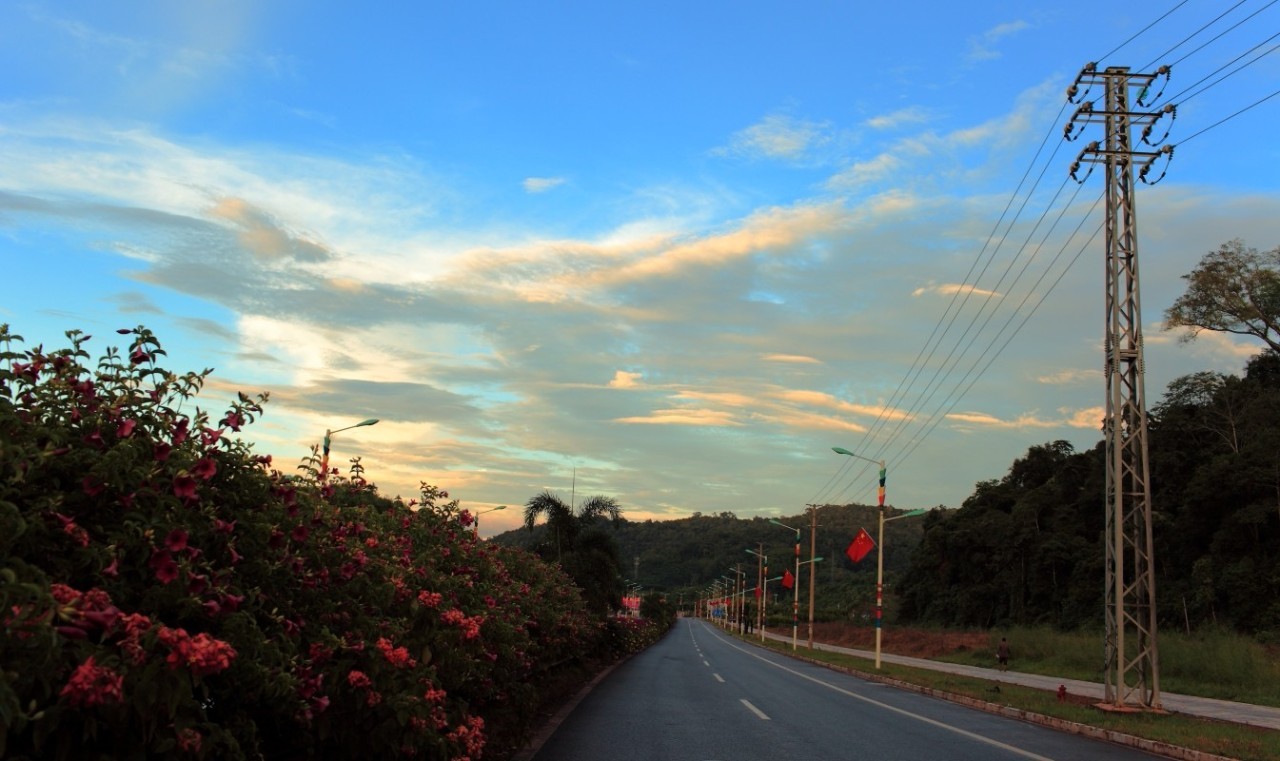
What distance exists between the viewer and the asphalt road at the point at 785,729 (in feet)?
38.2

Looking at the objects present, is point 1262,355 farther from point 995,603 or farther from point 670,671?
point 670,671

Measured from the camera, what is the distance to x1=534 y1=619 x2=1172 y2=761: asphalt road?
11.7 metres

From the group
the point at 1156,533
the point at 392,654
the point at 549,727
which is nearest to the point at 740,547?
the point at 1156,533

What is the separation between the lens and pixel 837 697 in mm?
21219

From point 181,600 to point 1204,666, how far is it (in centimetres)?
3478

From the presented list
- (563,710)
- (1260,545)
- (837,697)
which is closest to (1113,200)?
(837,697)

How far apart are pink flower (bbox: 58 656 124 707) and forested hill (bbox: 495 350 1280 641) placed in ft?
80.7

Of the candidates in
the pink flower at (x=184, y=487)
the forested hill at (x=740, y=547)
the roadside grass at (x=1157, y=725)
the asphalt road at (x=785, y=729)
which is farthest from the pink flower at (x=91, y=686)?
the forested hill at (x=740, y=547)

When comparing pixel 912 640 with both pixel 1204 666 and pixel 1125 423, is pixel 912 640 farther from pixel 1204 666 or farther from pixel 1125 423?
pixel 1125 423

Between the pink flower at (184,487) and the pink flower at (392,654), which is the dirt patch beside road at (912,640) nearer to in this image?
the pink flower at (392,654)

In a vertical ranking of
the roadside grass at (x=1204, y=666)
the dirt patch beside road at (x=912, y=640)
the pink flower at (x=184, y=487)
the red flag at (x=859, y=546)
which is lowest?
the dirt patch beside road at (x=912, y=640)

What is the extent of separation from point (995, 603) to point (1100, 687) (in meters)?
57.3

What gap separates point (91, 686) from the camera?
8.54 feet

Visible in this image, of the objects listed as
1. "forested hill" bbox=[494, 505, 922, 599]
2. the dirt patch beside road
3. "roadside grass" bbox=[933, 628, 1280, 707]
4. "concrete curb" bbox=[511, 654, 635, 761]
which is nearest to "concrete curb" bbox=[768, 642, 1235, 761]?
"roadside grass" bbox=[933, 628, 1280, 707]
